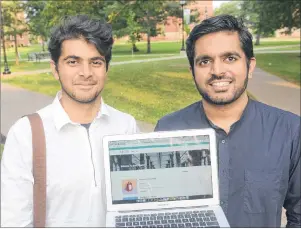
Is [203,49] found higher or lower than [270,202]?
higher

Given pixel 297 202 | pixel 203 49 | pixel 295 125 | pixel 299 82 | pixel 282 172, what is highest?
pixel 203 49

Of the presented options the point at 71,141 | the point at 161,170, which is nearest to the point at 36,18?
the point at 71,141

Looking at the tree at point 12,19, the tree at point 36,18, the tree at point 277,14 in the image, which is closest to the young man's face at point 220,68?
the tree at point 277,14

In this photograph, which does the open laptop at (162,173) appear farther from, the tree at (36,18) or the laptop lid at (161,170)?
the tree at (36,18)

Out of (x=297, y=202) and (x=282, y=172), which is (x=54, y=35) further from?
(x=297, y=202)

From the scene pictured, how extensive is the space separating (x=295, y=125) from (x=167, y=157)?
63 centimetres

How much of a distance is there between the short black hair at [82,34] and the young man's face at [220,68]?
467 mm

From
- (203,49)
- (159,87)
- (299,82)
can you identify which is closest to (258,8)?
(299,82)

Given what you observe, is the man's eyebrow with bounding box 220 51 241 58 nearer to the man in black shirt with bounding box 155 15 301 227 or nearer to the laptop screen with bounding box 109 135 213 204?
the man in black shirt with bounding box 155 15 301 227

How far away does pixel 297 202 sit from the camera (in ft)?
6.27

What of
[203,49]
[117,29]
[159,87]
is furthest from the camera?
[117,29]

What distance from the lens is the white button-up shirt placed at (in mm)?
1854

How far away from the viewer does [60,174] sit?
1.93 metres

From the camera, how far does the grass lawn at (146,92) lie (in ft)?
30.4
